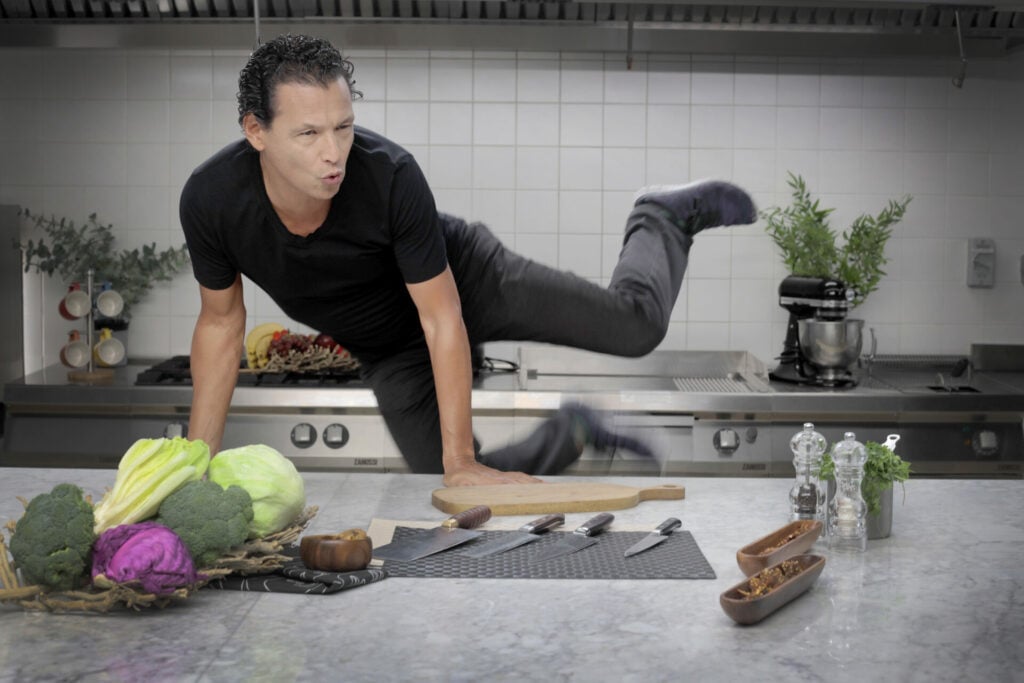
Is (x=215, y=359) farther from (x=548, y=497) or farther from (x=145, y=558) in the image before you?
(x=145, y=558)

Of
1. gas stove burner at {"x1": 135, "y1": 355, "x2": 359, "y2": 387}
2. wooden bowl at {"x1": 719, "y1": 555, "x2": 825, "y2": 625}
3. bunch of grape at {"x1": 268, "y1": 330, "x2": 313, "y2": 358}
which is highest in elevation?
bunch of grape at {"x1": 268, "y1": 330, "x2": 313, "y2": 358}

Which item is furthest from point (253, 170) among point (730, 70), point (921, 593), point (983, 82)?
point (983, 82)

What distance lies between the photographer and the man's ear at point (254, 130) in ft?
8.23

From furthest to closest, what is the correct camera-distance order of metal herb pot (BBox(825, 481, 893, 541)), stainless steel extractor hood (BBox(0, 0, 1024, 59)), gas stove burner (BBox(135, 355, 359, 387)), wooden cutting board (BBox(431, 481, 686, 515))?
stainless steel extractor hood (BBox(0, 0, 1024, 59)), gas stove burner (BBox(135, 355, 359, 387)), wooden cutting board (BBox(431, 481, 686, 515)), metal herb pot (BBox(825, 481, 893, 541))

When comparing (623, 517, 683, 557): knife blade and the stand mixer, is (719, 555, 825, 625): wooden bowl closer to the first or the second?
(623, 517, 683, 557): knife blade

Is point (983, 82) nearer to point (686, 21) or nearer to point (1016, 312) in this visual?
point (1016, 312)

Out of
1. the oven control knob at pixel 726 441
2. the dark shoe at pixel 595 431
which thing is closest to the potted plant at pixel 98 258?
the dark shoe at pixel 595 431

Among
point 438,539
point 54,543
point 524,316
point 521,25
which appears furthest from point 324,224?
point 521,25

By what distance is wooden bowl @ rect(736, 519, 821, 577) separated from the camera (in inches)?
66.7

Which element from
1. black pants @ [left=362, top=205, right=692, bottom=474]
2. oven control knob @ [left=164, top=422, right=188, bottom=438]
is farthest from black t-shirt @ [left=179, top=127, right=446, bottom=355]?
oven control knob @ [left=164, top=422, right=188, bottom=438]

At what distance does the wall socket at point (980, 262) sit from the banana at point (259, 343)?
2449mm

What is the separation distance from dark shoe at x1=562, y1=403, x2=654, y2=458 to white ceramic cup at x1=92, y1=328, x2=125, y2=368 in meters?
1.70

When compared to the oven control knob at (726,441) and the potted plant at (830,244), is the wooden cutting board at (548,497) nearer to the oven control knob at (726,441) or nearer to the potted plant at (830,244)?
the oven control knob at (726,441)

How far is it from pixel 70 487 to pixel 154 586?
→ 0.18 meters
